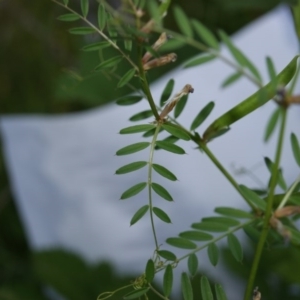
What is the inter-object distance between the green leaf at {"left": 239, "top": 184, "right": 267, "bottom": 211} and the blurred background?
13.7 inches

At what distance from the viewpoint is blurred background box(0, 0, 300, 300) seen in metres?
0.86

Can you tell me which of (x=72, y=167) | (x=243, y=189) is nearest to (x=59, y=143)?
(x=72, y=167)

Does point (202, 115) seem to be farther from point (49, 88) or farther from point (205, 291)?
point (49, 88)

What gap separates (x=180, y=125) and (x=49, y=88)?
1166mm

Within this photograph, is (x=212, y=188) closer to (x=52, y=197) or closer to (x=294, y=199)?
(x=52, y=197)

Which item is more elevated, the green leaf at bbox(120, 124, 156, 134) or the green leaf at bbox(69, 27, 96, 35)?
the green leaf at bbox(69, 27, 96, 35)

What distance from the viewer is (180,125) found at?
1.01 feet

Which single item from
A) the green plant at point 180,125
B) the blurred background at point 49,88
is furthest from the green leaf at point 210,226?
the blurred background at point 49,88

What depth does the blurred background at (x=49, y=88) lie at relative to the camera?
856mm

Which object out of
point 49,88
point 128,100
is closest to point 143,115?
point 128,100

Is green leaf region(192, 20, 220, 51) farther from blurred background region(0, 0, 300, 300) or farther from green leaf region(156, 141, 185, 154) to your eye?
blurred background region(0, 0, 300, 300)

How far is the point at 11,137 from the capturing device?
3.45 ft

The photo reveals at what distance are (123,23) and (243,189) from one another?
0.10 metres

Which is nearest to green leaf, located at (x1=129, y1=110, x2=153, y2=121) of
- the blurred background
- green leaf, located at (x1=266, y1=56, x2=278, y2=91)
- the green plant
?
the green plant
